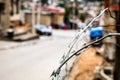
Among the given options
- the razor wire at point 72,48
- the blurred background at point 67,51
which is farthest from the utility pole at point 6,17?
the razor wire at point 72,48

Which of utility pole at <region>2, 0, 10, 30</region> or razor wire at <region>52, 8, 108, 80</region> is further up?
razor wire at <region>52, 8, 108, 80</region>

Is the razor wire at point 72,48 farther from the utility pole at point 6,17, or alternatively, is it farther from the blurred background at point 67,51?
the utility pole at point 6,17

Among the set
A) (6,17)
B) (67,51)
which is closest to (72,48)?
(67,51)

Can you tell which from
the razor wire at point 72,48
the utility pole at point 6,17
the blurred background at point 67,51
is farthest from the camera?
the utility pole at point 6,17

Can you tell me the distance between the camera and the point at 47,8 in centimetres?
8131

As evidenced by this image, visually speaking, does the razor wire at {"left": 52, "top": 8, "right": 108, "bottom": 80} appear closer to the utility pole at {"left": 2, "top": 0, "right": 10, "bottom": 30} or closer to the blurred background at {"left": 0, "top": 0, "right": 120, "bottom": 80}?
the blurred background at {"left": 0, "top": 0, "right": 120, "bottom": 80}

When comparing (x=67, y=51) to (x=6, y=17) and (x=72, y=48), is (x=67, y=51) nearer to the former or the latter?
(x=72, y=48)

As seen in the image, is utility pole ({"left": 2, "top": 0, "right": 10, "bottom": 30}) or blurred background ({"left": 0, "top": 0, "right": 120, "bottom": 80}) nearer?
blurred background ({"left": 0, "top": 0, "right": 120, "bottom": 80})

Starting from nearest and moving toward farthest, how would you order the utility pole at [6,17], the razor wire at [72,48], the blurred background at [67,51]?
the razor wire at [72,48] → the blurred background at [67,51] → the utility pole at [6,17]

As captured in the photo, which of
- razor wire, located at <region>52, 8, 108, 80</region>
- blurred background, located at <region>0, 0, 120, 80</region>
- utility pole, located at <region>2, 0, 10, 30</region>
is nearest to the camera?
razor wire, located at <region>52, 8, 108, 80</region>

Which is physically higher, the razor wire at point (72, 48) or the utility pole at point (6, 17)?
the razor wire at point (72, 48)

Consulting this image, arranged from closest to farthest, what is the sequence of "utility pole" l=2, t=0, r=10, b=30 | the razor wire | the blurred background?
the razor wire < the blurred background < "utility pole" l=2, t=0, r=10, b=30

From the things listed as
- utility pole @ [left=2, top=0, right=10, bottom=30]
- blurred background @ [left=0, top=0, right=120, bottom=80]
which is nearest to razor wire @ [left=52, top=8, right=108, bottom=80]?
blurred background @ [left=0, top=0, right=120, bottom=80]

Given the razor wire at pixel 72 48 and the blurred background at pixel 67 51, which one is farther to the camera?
the blurred background at pixel 67 51
